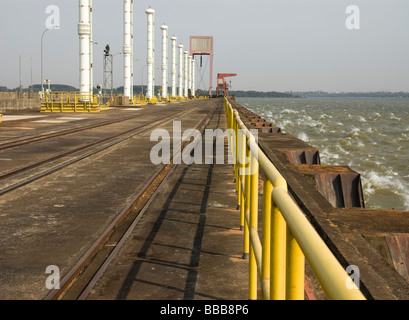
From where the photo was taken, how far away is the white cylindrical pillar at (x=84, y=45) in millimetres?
41344

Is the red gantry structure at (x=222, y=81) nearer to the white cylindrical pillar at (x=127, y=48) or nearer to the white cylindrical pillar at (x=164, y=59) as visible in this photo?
the white cylindrical pillar at (x=164, y=59)

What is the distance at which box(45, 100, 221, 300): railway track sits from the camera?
454 cm

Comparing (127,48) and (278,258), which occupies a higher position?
(127,48)

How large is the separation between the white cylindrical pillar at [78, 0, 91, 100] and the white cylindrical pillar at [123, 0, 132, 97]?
1435cm

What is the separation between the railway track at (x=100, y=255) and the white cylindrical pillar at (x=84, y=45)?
35.7 metres

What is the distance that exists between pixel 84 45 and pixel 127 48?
48.9ft

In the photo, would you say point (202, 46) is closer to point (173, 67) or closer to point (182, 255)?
point (173, 67)

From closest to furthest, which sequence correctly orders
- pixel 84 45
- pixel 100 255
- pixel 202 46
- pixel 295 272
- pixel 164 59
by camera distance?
pixel 295 272 < pixel 100 255 < pixel 84 45 < pixel 164 59 < pixel 202 46

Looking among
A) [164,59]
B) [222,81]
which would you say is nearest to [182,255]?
[164,59]

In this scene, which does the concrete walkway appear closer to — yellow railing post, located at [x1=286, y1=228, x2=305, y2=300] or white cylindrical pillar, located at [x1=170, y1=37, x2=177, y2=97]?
yellow railing post, located at [x1=286, y1=228, x2=305, y2=300]

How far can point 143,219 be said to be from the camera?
722cm

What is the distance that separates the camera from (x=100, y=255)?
18.5ft

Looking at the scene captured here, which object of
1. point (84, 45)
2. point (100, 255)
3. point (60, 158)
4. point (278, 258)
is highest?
point (84, 45)
